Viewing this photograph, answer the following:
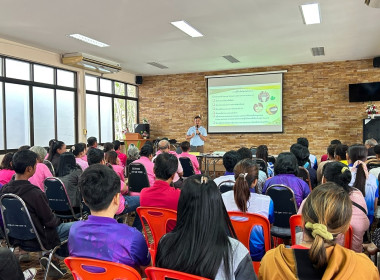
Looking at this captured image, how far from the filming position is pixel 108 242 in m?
1.56

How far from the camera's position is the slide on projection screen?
31.9 feet

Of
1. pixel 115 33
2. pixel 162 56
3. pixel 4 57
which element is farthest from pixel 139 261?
pixel 162 56

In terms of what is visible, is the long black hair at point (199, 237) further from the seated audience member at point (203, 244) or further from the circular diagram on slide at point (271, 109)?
the circular diagram on slide at point (271, 109)

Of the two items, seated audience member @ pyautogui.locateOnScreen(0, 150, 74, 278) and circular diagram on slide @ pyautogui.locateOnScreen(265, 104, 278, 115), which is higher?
circular diagram on slide @ pyautogui.locateOnScreen(265, 104, 278, 115)

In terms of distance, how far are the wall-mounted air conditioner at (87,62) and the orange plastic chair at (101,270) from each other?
697cm

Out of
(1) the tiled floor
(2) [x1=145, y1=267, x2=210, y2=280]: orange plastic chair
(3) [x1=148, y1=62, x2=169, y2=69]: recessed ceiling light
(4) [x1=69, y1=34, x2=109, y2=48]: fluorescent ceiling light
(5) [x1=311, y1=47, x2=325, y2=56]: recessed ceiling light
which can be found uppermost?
(5) [x1=311, y1=47, x2=325, y2=56]: recessed ceiling light

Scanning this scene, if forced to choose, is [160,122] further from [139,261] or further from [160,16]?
[139,261]

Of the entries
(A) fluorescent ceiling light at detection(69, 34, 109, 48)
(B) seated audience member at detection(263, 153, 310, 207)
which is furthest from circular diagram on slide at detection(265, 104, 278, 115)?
(B) seated audience member at detection(263, 153, 310, 207)

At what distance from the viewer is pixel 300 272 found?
114 cm

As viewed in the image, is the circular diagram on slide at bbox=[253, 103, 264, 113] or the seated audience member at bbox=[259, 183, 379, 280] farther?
the circular diagram on slide at bbox=[253, 103, 264, 113]

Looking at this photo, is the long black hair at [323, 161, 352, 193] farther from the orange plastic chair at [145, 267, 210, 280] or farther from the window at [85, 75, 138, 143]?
the window at [85, 75, 138, 143]

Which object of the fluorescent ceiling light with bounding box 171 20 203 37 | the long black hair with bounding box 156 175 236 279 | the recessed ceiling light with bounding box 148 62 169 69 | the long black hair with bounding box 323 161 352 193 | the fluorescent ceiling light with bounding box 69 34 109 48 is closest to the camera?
the long black hair with bounding box 156 175 236 279

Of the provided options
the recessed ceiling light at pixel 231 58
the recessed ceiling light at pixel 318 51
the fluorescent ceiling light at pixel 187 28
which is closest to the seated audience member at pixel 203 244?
the fluorescent ceiling light at pixel 187 28

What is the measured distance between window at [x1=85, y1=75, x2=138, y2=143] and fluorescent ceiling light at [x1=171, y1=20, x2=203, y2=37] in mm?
4193
